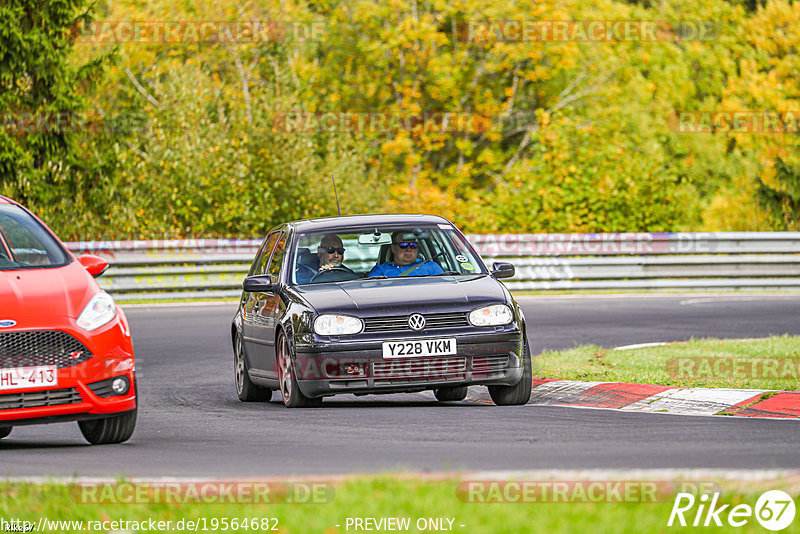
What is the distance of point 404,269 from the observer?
1155 cm

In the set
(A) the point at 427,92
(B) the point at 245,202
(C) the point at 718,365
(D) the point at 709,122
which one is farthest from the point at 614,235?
(D) the point at 709,122

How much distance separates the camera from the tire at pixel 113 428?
9047 millimetres

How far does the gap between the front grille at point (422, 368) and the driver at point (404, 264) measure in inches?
50.7

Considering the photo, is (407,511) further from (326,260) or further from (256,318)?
(256,318)

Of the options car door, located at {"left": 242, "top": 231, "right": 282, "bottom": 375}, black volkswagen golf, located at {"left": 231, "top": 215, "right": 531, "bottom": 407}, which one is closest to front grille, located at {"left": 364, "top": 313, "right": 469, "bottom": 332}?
black volkswagen golf, located at {"left": 231, "top": 215, "right": 531, "bottom": 407}

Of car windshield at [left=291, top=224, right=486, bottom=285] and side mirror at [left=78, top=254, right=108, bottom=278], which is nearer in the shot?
side mirror at [left=78, top=254, right=108, bottom=278]

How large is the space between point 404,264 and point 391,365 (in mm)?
1548

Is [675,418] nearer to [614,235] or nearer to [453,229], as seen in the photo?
[453,229]

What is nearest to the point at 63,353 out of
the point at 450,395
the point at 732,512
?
the point at 450,395

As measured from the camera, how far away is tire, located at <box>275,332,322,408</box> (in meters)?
10.7

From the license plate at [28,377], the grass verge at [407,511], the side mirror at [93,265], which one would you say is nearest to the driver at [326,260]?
the side mirror at [93,265]

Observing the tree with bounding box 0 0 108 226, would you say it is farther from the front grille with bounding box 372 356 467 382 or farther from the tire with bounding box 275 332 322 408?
the front grille with bounding box 372 356 467 382

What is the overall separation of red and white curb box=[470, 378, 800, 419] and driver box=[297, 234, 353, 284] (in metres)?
1.71

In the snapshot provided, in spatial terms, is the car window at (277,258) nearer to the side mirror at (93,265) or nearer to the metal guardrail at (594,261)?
the side mirror at (93,265)
